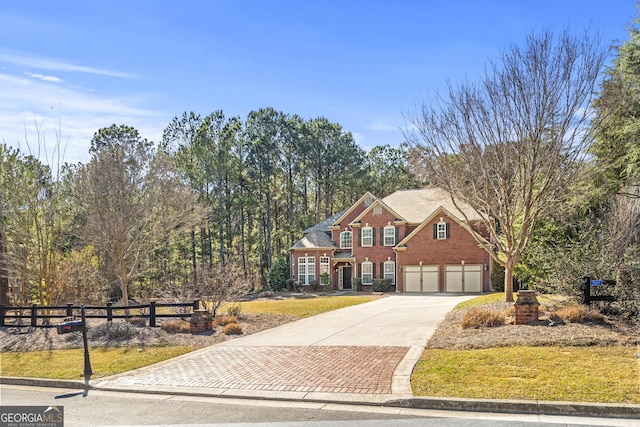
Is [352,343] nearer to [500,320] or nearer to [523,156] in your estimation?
[500,320]

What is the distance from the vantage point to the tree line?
74.7 feet

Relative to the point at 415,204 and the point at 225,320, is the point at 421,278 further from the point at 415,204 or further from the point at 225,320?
the point at 225,320

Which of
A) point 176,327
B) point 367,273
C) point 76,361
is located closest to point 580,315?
point 176,327

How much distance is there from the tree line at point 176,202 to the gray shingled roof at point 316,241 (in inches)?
137

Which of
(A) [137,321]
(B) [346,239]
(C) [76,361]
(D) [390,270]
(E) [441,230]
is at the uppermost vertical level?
(E) [441,230]

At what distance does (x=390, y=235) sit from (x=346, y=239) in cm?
421

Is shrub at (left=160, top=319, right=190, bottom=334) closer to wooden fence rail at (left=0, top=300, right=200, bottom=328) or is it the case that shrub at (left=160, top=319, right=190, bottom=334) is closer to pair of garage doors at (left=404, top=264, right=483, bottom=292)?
wooden fence rail at (left=0, top=300, right=200, bottom=328)

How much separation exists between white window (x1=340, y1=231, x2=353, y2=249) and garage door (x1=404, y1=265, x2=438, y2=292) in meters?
6.07

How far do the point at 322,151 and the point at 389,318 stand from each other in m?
38.1

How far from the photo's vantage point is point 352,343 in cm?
1354

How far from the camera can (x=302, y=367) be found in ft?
36.2

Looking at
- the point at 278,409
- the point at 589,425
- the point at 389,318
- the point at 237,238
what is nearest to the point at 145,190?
the point at 389,318

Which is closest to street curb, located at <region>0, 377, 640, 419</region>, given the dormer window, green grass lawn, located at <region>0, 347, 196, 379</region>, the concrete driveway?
the concrete driveway

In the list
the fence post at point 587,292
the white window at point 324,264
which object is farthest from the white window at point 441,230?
the fence post at point 587,292
